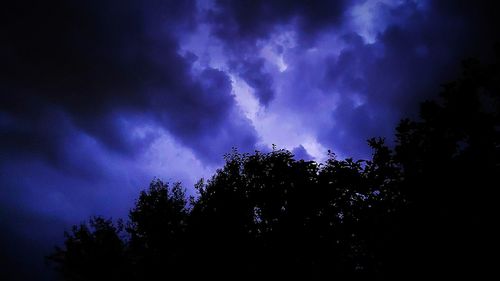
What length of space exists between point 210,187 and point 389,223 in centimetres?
2179

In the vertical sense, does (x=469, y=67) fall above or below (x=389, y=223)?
above

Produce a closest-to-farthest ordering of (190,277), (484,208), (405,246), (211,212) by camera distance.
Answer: (484,208), (405,246), (190,277), (211,212)

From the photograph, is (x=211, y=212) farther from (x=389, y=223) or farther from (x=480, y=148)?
(x=480, y=148)

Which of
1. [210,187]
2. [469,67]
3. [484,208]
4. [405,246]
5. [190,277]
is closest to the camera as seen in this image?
[484,208]

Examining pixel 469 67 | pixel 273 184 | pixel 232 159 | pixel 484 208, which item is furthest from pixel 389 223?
pixel 232 159

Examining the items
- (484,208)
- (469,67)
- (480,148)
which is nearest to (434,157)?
(480,148)

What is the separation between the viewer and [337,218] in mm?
32188

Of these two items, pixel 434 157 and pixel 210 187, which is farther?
pixel 210 187

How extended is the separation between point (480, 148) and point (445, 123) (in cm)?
248

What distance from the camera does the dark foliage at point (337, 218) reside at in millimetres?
15539

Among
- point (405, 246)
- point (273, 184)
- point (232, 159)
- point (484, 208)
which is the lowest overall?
point (405, 246)

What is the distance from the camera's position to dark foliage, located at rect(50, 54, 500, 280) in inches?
612

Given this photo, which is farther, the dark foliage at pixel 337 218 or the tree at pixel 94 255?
the tree at pixel 94 255

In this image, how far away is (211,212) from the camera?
3172 centimetres
